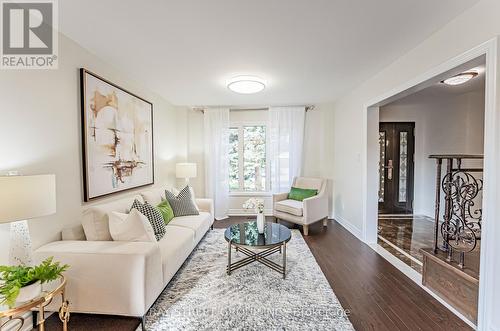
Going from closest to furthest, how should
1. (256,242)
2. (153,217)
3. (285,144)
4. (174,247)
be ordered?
(174,247) < (256,242) < (153,217) < (285,144)

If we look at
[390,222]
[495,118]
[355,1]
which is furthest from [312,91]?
[390,222]

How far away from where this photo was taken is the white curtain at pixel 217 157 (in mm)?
4918

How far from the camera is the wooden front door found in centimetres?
519

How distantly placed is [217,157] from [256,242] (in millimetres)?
2772

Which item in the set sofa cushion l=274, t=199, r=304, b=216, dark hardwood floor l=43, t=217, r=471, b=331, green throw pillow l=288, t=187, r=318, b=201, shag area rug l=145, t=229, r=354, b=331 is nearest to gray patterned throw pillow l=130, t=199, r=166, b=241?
shag area rug l=145, t=229, r=354, b=331

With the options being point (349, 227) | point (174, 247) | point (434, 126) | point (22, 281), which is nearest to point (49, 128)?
point (22, 281)

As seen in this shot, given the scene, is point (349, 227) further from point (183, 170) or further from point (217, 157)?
point (183, 170)

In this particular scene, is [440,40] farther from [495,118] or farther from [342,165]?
[342,165]

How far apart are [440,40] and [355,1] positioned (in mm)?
1014

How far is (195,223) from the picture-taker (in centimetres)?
315

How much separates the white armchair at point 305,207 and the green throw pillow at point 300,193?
8cm

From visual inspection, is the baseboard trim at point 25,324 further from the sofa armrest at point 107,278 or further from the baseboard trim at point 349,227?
the baseboard trim at point 349,227

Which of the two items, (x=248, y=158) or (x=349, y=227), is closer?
(x=349, y=227)

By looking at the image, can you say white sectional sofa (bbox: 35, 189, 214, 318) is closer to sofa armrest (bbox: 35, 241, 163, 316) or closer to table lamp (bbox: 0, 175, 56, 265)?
sofa armrest (bbox: 35, 241, 163, 316)
